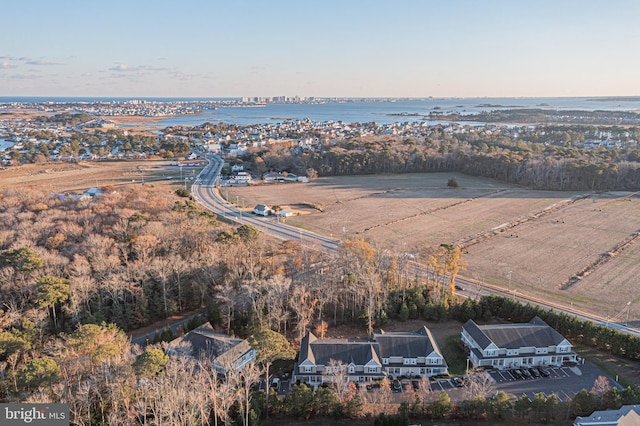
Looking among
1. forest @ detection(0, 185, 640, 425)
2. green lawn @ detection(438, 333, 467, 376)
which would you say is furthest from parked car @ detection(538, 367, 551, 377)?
green lawn @ detection(438, 333, 467, 376)

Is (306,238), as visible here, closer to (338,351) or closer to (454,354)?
(338,351)

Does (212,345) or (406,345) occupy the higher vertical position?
(212,345)

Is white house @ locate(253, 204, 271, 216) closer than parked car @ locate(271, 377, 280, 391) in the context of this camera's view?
No

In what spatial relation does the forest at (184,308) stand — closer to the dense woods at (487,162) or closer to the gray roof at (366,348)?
the gray roof at (366,348)

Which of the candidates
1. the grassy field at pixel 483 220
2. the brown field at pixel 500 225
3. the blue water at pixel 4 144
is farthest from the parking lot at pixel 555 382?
the blue water at pixel 4 144

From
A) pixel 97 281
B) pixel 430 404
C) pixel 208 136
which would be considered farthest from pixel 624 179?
pixel 208 136

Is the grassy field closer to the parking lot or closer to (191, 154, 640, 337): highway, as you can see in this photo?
(191, 154, 640, 337): highway

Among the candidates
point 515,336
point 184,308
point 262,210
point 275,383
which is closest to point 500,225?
point 515,336

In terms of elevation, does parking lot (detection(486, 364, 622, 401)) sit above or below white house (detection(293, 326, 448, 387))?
below
